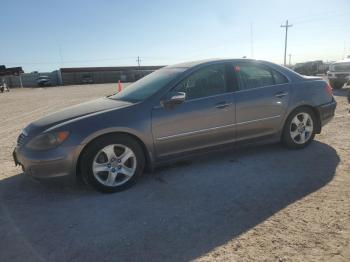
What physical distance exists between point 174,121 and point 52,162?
1623 millimetres

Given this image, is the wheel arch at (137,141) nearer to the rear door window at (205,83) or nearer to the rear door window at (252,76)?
the rear door window at (205,83)

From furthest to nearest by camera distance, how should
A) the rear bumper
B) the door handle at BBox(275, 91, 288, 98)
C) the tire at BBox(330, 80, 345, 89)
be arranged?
the tire at BBox(330, 80, 345, 89) < the rear bumper < the door handle at BBox(275, 91, 288, 98)

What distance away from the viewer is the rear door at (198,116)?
4.59 m

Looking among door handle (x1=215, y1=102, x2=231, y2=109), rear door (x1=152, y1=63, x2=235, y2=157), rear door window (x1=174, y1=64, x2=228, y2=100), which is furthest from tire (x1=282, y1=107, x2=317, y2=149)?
rear door window (x1=174, y1=64, x2=228, y2=100)

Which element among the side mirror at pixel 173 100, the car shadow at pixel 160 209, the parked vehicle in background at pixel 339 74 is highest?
the side mirror at pixel 173 100

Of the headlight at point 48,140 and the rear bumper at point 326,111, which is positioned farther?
the rear bumper at point 326,111

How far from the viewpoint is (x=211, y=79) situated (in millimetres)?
5074

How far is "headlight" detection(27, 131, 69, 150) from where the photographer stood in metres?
4.13

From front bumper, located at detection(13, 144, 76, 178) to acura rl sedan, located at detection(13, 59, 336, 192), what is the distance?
0.5 inches

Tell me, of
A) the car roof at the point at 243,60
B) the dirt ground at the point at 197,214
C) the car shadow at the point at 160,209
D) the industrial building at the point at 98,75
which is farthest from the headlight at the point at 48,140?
the industrial building at the point at 98,75

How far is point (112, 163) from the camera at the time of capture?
14.3ft

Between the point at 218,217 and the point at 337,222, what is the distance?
3.75 feet

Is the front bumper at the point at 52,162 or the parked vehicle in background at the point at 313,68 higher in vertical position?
the front bumper at the point at 52,162

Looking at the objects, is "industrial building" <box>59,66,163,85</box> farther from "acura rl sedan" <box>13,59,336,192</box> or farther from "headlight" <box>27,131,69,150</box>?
"headlight" <box>27,131,69,150</box>
